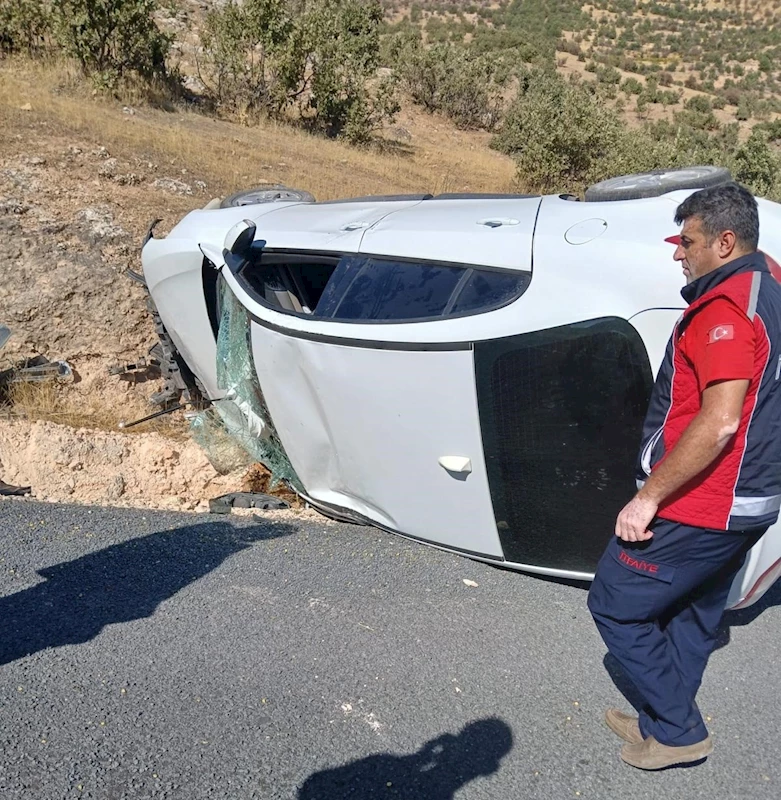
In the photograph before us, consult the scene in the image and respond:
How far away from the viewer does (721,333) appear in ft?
7.13

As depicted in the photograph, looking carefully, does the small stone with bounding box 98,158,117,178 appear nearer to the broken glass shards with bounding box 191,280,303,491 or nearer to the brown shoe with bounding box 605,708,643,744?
the broken glass shards with bounding box 191,280,303,491

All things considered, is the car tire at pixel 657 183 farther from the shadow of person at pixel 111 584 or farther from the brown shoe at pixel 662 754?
the shadow of person at pixel 111 584

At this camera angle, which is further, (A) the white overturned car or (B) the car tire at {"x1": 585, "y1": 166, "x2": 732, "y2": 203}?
(B) the car tire at {"x1": 585, "y1": 166, "x2": 732, "y2": 203}

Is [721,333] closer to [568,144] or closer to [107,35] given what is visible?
[107,35]

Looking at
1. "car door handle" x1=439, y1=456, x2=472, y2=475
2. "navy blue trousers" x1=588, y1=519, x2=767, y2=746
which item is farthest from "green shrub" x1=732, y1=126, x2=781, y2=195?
"navy blue trousers" x1=588, y1=519, x2=767, y2=746

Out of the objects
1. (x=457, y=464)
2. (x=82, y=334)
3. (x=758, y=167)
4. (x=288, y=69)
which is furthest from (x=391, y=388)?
(x=758, y=167)

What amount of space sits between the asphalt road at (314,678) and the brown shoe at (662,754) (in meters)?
0.05

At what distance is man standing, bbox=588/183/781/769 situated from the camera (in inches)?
85.7

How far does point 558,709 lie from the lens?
2969 mm

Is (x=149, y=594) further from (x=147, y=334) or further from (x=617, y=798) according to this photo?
(x=147, y=334)

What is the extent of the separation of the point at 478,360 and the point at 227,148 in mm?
10008

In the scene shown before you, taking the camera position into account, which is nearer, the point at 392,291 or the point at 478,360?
the point at 478,360

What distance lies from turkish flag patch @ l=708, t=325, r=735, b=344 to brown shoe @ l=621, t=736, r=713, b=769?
1.35 metres

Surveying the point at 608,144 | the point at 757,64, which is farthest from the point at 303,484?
the point at 757,64
